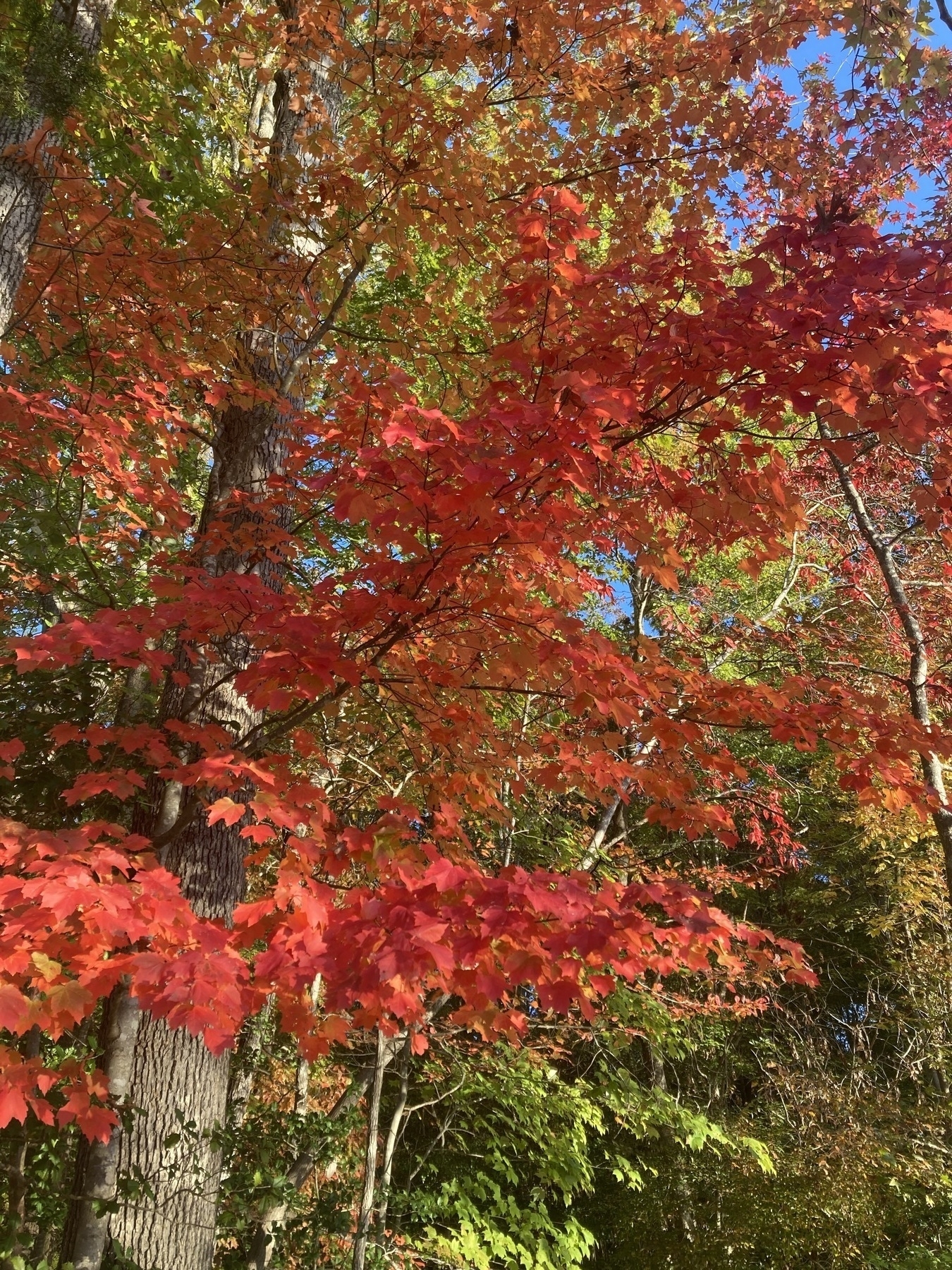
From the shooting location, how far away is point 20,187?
2781 millimetres

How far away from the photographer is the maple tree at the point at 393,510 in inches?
91.5

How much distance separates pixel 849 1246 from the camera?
22.4ft

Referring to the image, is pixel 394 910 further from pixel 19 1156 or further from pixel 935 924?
pixel 935 924

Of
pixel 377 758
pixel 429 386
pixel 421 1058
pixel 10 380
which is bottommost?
pixel 421 1058

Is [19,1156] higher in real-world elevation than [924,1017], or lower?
lower

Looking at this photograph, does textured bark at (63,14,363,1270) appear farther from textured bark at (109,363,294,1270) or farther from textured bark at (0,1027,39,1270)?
textured bark at (0,1027,39,1270)

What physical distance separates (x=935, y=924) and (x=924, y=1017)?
1.86m

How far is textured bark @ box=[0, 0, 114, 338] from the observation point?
274cm

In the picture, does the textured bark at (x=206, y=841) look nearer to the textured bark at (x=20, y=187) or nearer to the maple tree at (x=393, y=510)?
the maple tree at (x=393, y=510)

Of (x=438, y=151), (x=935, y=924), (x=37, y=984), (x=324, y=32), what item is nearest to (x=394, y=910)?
(x=37, y=984)

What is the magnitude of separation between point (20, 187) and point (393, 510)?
188 cm

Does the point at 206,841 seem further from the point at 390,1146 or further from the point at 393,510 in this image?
the point at 390,1146

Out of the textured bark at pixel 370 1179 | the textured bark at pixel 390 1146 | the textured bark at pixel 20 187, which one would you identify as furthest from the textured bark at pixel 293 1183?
the textured bark at pixel 20 187

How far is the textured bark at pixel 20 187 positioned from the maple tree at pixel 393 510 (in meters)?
0.04
